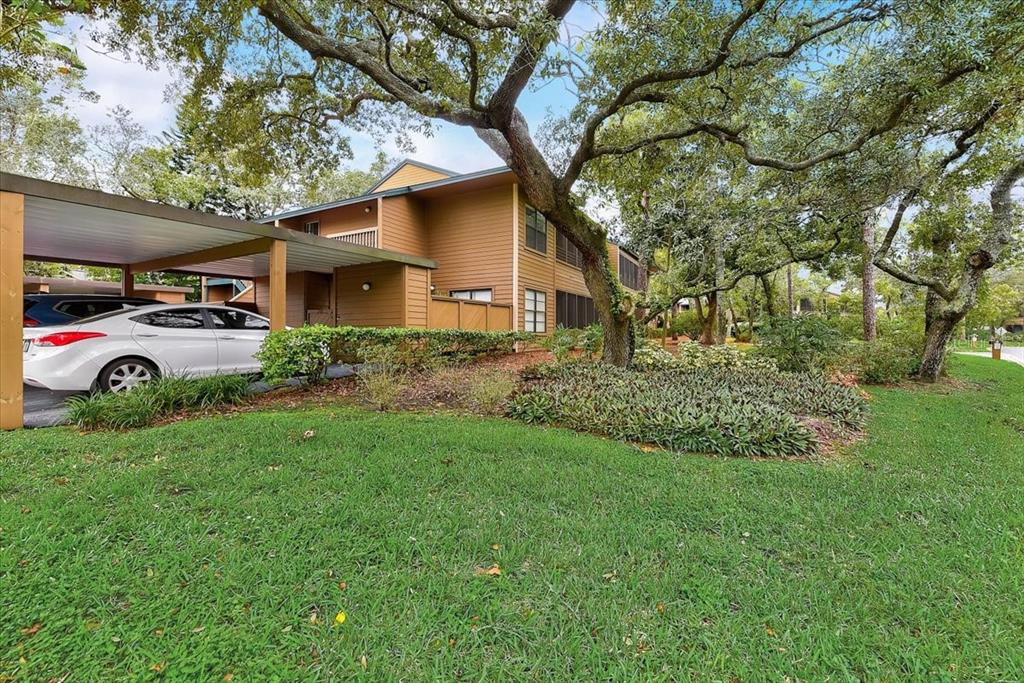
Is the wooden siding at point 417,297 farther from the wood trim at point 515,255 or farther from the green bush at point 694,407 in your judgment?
the green bush at point 694,407

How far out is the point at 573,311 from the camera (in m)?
16.0

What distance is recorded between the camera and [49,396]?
6137mm

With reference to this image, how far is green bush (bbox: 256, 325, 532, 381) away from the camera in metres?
6.46

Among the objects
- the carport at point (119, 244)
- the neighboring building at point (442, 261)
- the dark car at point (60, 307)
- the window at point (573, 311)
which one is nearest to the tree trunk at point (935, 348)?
the neighboring building at point (442, 261)

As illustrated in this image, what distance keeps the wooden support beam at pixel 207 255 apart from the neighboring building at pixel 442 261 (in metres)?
3.31

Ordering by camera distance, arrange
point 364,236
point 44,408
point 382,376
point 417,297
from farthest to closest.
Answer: point 364,236 → point 417,297 → point 382,376 → point 44,408

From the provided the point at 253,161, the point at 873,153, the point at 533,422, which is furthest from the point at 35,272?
the point at 873,153

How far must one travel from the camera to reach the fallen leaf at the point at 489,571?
6.93ft

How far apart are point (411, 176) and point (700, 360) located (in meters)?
12.2

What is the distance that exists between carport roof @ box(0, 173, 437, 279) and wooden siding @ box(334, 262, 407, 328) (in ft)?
2.53

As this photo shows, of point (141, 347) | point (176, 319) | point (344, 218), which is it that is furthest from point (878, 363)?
point (344, 218)

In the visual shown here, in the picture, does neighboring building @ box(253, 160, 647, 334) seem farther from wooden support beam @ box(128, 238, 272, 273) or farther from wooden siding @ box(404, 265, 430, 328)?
wooden support beam @ box(128, 238, 272, 273)

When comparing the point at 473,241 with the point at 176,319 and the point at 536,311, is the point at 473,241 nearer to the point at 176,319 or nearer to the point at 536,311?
the point at 536,311

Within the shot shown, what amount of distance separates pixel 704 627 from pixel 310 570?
74.4 inches
